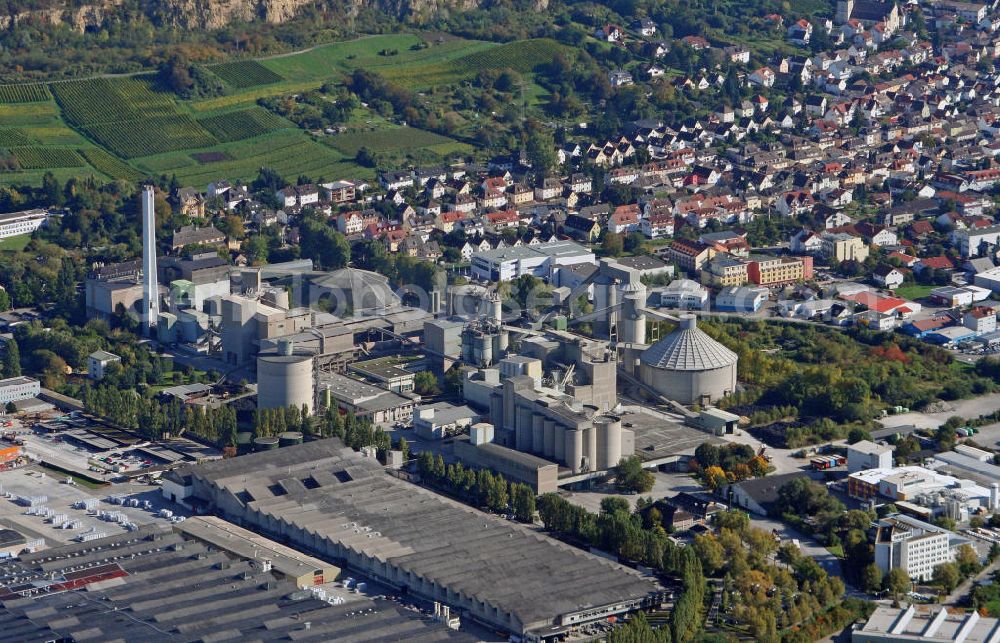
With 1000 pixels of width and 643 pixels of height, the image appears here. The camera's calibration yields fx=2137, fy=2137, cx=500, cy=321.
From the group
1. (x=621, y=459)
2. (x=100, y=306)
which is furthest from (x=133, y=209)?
(x=621, y=459)

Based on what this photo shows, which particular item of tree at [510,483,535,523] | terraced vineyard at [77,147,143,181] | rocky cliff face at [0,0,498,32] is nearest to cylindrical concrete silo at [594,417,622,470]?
tree at [510,483,535,523]

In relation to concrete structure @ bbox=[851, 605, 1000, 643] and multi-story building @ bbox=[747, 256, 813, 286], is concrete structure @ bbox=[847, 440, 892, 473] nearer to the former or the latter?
concrete structure @ bbox=[851, 605, 1000, 643]

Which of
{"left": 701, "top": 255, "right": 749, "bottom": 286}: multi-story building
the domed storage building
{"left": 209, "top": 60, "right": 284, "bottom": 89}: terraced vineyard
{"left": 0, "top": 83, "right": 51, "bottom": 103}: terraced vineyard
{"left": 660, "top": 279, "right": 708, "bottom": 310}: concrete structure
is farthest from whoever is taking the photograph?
{"left": 209, "top": 60, "right": 284, "bottom": 89}: terraced vineyard

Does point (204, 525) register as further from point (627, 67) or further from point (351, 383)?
point (627, 67)

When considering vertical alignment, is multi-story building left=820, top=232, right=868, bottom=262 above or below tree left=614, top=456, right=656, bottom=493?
above

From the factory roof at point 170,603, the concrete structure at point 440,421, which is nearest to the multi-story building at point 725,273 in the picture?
the concrete structure at point 440,421

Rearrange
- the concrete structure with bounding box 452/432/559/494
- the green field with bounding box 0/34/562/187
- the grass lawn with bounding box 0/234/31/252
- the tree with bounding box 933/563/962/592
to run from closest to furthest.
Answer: the tree with bounding box 933/563/962/592 < the concrete structure with bounding box 452/432/559/494 < the grass lawn with bounding box 0/234/31/252 < the green field with bounding box 0/34/562/187

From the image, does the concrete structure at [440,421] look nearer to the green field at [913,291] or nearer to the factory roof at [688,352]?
the factory roof at [688,352]
